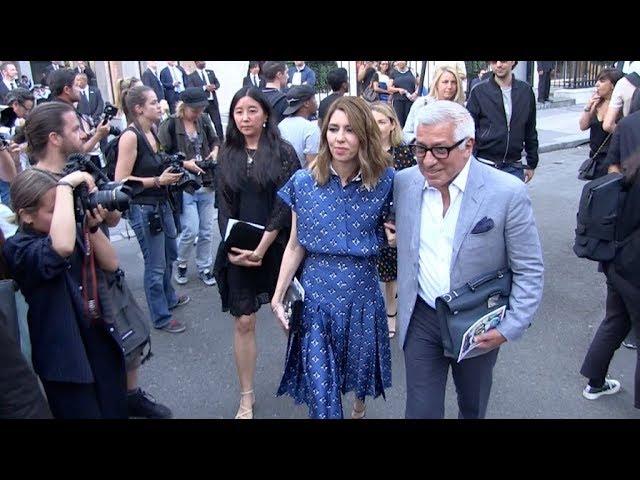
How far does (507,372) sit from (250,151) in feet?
7.47

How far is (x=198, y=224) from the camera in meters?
5.31

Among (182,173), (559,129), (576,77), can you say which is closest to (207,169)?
(182,173)

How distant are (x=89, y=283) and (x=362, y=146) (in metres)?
1.42

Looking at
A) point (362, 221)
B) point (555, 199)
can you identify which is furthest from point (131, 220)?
point (555, 199)

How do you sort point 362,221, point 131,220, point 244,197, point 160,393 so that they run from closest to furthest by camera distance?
point 362,221
point 244,197
point 160,393
point 131,220

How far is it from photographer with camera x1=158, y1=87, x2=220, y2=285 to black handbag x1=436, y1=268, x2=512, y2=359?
2.87m

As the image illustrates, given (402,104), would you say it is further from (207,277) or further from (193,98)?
(193,98)

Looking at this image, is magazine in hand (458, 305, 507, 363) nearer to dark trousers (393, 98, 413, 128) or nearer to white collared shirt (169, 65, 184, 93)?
dark trousers (393, 98, 413, 128)

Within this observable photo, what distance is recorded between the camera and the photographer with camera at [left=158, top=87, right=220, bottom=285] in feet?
16.0

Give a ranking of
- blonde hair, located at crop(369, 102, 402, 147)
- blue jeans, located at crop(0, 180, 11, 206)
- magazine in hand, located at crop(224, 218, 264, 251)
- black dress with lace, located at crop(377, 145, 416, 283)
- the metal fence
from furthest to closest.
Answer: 1. the metal fence
2. blue jeans, located at crop(0, 180, 11, 206)
3. black dress with lace, located at crop(377, 145, 416, 283)
4. blonde hair, located at crop(369, 102, 402, 147)
5. magazine in hand, located at crop(224, 218, 264, 251)

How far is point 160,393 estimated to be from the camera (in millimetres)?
3852

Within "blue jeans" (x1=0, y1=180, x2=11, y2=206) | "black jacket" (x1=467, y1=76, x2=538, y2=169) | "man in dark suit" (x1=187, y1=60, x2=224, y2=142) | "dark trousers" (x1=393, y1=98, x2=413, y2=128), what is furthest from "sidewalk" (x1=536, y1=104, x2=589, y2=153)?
"blue jeans" (x1=0, y1=180, x2=11, y2=206)

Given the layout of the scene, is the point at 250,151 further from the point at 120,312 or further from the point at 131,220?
the point at 131,220


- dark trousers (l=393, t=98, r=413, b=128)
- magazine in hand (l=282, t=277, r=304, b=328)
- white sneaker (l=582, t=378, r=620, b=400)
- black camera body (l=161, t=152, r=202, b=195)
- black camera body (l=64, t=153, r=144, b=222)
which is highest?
black camera body (l=64, t=153, r=144, b=222)
